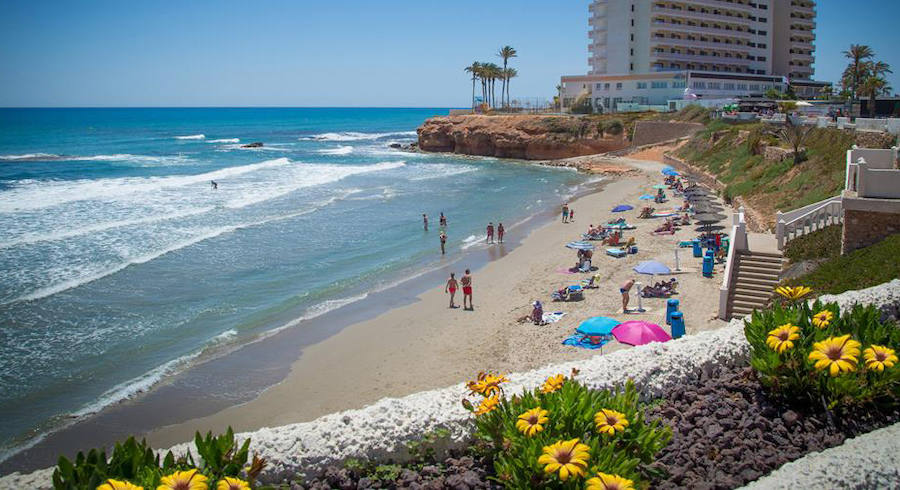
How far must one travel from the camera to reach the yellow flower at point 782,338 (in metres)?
8.12

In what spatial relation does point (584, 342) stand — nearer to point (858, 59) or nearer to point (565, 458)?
point (565, 458)

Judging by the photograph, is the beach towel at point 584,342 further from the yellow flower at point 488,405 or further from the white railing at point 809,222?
the yellow flower at point 488,405

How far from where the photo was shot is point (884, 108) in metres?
43.1

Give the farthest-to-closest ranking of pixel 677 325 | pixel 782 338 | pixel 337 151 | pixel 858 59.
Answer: pixel 337 151 < pixel 858 59 < pixel 677 325 < pixel 782 338

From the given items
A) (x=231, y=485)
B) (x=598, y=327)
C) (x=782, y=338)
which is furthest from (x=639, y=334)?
(x=231, y=485)

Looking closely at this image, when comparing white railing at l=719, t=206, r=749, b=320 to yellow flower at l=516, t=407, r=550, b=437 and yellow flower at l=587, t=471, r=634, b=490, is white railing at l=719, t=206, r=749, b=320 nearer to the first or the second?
yellow flower at l=516, t=407, r=550, b=437

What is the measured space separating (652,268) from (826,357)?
1437 cm

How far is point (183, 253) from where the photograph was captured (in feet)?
92.5

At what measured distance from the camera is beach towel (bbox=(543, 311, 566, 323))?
1858 centimetres

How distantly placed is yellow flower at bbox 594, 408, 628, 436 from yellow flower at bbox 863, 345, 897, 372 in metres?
3.13

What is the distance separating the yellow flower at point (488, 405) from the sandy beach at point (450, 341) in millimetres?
7216

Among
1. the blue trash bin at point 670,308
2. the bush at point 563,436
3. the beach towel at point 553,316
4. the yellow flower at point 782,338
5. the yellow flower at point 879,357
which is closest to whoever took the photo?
the bush at point 563,436

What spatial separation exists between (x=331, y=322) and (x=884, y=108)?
40464 millimetres

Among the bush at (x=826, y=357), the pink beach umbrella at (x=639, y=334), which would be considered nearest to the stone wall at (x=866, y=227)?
the pink beach umbrella at (x=639, y=334)
